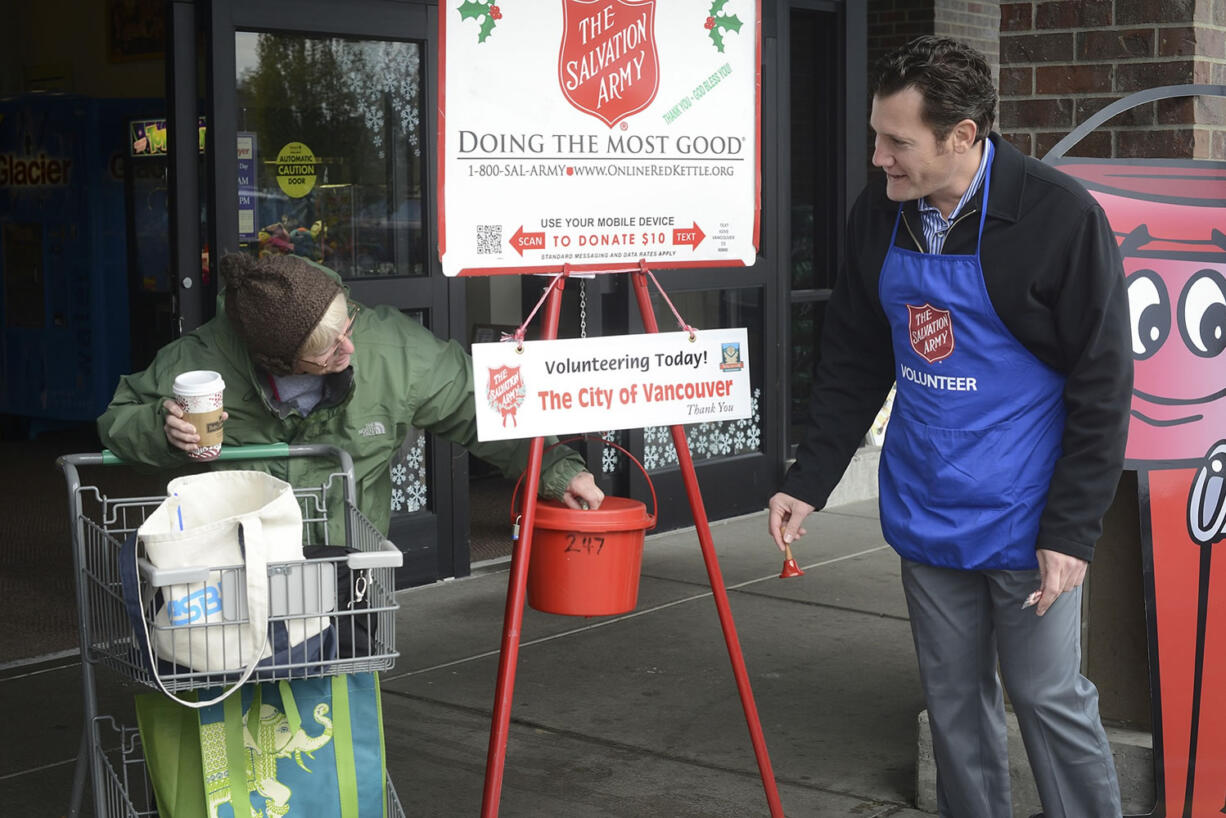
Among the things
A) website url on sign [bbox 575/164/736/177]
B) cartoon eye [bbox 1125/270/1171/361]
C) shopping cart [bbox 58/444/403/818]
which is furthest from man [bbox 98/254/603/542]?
cartoon eye [bbox 1125/270/1171/361]

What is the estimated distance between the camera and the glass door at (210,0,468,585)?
5.84 m

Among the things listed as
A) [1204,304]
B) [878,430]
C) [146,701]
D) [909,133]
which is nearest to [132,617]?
[146,701]

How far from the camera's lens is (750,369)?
297 inches

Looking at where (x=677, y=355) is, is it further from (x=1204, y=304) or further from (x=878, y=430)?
(x=878, y=430)

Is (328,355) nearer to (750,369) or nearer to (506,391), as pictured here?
(506,391)

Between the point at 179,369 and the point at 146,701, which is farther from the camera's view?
the point at 179,369

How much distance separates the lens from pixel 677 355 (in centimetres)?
377

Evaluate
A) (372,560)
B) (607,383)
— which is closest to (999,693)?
(607,383)

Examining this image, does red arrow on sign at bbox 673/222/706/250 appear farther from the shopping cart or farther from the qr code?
the shopping cart

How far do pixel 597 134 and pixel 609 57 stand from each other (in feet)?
0.62

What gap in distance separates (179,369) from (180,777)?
3.03 ft

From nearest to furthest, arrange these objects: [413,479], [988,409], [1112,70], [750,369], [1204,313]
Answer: [988,409] → [1204,313] → [1112,70] → [413,479] → [750,369]

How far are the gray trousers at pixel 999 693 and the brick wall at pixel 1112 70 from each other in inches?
58.4

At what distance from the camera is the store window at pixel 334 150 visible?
5.94 meters
